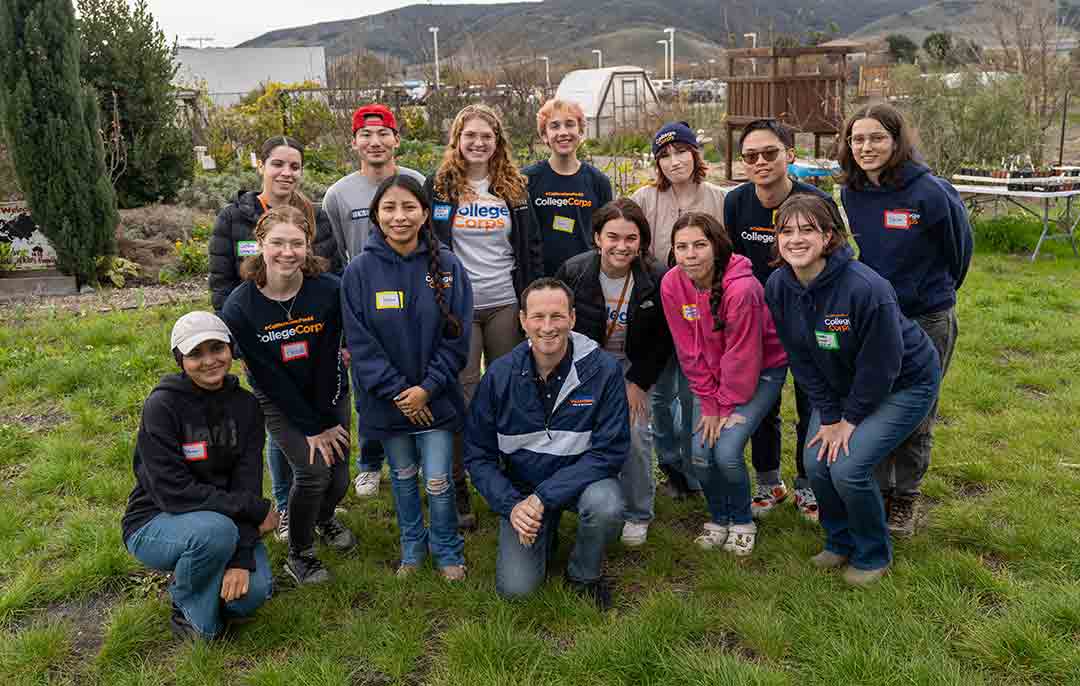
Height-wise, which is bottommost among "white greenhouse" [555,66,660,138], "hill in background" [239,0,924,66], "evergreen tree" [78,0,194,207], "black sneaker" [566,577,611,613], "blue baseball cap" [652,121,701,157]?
"black sneaker" [566,577,611,613]

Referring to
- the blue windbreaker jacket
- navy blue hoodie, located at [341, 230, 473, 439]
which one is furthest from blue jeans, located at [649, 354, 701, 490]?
navy blue hoodie, located at [341, 230, 473, 439]

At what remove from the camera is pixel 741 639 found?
130 inches

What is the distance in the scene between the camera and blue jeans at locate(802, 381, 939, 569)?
3529 millimetres

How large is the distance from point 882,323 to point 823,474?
718 mm

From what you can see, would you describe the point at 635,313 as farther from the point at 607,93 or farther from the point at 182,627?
the point at 607,93

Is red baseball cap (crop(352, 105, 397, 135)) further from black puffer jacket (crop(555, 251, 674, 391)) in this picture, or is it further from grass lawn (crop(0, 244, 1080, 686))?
grass lawn (crop(0, 244, 1080, 686))

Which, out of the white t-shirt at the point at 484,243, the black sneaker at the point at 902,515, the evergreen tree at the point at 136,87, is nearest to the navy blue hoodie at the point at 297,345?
the white t-shirt at the point at 484,243

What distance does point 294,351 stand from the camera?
3783 millimetres

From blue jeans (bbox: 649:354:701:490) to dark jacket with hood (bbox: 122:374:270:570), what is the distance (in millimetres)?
1925

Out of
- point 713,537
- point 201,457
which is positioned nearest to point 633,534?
point 713,537

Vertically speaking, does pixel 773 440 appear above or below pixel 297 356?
below

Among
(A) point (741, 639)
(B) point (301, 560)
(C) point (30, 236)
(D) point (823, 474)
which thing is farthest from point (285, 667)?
(C) point (30, 236)

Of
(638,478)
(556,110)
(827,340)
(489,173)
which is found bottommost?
(638,478)

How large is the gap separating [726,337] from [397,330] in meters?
1.48
